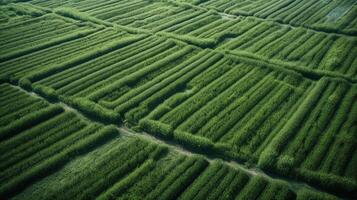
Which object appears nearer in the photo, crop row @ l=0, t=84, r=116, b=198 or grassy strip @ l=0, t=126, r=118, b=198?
grassy strip @ l=0, t=126, r=118, b=198

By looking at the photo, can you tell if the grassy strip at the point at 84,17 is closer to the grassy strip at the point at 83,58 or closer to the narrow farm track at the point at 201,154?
the grassy strip at the point at 83,58

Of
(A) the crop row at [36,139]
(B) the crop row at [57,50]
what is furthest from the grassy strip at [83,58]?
(A) the crop row at [36,139]

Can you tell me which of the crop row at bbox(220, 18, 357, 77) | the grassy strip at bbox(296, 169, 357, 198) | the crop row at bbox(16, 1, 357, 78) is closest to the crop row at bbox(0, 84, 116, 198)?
the grassy strip at bbox(296, 169, 357, 198)

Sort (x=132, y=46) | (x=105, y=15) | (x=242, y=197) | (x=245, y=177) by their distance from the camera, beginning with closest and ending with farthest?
(x=242, y=197) < (x=245, y=177) < (x=132, y=46) < (x=105, y=15)

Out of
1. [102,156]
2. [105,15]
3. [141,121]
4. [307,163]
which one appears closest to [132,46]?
[105,15]

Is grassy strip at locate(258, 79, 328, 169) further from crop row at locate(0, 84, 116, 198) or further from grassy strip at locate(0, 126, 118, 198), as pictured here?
crop row at locate(0, 84, 116, 198)

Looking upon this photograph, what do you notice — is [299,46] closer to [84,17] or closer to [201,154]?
[201,154]

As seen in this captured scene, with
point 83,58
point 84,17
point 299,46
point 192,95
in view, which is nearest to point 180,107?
point 192,95

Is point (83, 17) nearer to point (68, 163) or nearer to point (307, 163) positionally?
point (68, 163)

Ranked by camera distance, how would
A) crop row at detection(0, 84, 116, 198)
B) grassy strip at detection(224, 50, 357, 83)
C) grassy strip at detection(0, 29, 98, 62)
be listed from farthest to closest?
grassy strip at detection(0, 29, 98, 62) → grassy strip at detection(224, 50, 357, 83) → crop row at detection(0, 84, 116, 198)
